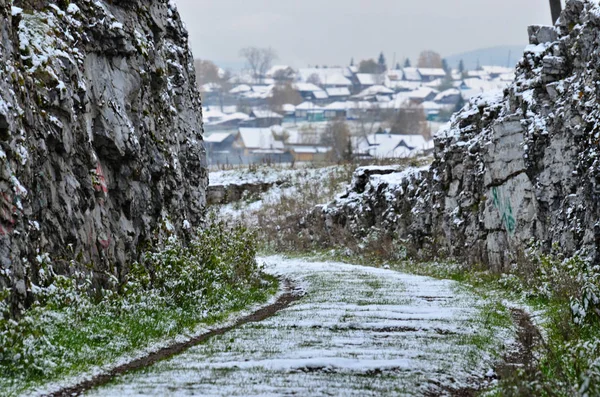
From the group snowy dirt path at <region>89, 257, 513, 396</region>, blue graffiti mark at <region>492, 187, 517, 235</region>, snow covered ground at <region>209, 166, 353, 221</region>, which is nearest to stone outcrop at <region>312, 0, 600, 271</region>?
blue graffiti mark at <region>492, 187, 517, 235</region>

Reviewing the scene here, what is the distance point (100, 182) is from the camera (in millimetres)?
18969

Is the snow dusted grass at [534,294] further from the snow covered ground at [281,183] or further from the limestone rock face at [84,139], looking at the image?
the snow covered ground at [281,183]

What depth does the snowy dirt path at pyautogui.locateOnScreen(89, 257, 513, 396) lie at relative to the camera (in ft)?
35.1

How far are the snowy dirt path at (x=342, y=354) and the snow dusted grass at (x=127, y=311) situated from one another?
110 cm

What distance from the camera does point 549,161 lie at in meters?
24.1

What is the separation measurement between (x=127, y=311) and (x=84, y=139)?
4290 millimetres

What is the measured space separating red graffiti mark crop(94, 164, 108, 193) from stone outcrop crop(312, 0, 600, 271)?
11078mm

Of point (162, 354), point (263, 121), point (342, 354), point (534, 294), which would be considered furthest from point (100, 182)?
point (263, 121)

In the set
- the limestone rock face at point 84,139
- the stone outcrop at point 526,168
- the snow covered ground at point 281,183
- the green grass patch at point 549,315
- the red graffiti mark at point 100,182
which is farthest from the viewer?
the snow covered ground at point 281,183

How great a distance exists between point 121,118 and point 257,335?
7.85 meters

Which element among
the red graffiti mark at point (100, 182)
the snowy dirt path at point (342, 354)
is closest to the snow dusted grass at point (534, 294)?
the snowy dirt path at point (342, 354)

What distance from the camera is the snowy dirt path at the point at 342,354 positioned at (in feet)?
35.1

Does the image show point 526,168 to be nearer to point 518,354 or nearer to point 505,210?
point 505,210

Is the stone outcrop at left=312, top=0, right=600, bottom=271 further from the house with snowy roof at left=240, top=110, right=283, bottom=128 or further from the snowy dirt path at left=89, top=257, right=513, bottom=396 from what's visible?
the house with snowy roof at left=240, top=110, right=283, bottom=128
